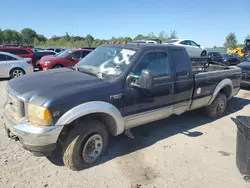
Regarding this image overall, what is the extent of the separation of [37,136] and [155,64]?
7.69 feet

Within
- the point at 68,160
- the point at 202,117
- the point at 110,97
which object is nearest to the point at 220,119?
the point at 202,117

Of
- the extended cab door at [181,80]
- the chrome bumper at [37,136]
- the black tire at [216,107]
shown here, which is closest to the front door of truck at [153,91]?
the extended cab door at [181,80]

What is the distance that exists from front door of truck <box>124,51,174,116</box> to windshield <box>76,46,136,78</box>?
0.23 m

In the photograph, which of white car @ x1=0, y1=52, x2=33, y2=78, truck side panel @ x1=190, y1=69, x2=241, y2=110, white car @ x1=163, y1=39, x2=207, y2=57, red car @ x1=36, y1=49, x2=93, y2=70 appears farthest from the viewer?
white car @ x1=163, y1=39, x2=207, y2=57

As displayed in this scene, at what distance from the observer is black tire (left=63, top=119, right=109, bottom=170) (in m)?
3.18

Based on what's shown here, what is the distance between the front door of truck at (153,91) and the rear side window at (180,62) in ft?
0.68

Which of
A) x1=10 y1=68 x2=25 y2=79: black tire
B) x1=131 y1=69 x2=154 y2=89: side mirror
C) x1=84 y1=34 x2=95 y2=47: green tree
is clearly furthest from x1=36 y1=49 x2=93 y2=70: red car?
x1=84 y1=34 x2=95 y2=47: green tree

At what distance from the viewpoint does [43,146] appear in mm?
2904

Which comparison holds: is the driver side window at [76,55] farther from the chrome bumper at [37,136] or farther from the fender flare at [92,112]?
the chrome bumper at [37,136]

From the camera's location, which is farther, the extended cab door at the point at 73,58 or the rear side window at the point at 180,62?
the extended cab door at the point at 73,58

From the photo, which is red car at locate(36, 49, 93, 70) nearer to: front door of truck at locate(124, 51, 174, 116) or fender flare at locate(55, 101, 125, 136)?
front door of truck at locate(124, 51, 174, 116)

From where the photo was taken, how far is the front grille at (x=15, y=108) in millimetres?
3018

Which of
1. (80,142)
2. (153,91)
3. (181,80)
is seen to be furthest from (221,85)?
(80,142)

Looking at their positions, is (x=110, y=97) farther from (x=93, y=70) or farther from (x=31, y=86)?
(x=31, y=86)
